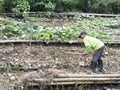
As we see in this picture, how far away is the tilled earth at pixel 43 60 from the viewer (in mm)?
10349

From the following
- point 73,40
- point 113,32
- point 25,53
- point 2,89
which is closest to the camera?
point 2,89

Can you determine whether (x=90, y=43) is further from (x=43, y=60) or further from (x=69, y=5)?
(x=69, y=5)

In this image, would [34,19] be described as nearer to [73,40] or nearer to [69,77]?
[73,40]

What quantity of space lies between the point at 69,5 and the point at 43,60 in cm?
884

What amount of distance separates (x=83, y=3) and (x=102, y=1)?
1.13 m

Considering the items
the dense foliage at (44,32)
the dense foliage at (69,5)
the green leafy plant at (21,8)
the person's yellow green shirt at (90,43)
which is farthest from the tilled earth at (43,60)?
the dense foliage at (69,5)

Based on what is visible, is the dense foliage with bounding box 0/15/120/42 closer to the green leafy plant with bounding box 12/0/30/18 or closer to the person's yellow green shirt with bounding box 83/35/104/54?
the person's yellow green shirt with bounding box 83/35/104/54

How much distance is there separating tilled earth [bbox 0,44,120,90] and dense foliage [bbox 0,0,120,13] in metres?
5.61

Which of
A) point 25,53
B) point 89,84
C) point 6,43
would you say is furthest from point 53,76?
point 6,43

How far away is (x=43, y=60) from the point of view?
37.2 feet

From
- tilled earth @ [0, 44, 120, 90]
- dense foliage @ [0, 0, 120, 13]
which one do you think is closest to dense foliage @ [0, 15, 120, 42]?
tilled earth @ [0, 44, 120, 90]

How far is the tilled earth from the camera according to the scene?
34.0ft

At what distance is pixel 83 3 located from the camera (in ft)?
66.8

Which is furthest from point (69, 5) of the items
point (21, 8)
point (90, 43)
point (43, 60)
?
point (90, 43)
